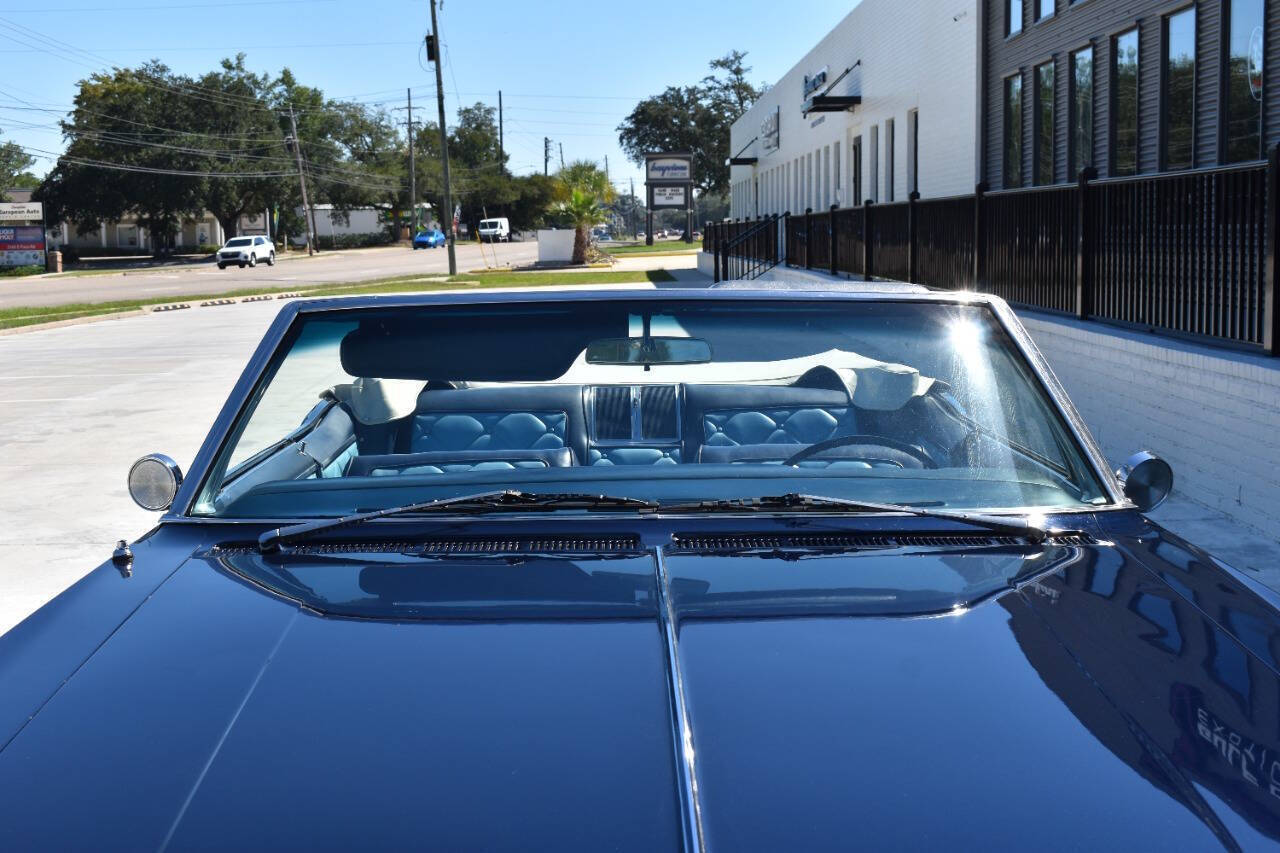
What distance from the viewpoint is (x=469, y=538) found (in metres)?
2.87

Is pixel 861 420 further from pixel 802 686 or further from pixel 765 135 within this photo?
pixel 765 135

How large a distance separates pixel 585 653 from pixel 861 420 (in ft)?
5.37

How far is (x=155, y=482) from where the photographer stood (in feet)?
10.5

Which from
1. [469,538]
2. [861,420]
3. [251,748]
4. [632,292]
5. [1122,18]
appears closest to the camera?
[251,748]

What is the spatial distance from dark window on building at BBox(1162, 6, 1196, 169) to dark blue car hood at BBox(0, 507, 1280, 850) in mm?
12068

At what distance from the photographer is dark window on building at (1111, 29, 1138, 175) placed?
14930 mm

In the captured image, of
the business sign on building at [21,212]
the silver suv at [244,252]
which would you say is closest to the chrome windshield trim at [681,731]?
the silver suv at [244,252]

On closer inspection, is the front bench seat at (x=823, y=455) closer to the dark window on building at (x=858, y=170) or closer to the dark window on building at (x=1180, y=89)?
the dark window on building at (x=1180, y=89)

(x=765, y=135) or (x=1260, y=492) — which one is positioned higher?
(x=765, y=135)

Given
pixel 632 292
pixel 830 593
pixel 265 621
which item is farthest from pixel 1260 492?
pixel 265 621

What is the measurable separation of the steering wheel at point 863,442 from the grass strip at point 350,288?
25609mm

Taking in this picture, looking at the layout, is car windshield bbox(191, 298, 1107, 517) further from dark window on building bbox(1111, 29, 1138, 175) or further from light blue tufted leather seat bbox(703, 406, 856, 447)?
dark window on building bbox(1111, 29, 1138, 175)

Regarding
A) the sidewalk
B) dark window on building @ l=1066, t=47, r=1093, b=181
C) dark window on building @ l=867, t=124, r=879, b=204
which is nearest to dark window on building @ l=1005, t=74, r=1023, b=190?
dark window on building @ l=1066, t=47, r=1093, b=181

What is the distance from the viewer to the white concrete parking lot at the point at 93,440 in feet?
24.6
